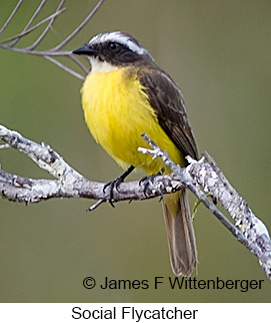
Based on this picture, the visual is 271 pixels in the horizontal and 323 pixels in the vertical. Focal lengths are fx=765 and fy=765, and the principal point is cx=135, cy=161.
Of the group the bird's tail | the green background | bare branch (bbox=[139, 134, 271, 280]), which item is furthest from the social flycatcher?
bare branch (bbox=[139, 134, 271, 280])

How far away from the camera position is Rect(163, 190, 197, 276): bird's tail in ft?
9.32

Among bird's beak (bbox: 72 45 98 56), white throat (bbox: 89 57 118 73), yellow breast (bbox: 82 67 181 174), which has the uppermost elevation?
bird's beak (bbox: 72 45 98 56)

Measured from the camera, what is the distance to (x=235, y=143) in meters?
3.54

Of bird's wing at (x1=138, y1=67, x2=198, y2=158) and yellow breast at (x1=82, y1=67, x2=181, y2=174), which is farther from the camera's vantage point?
bird's wing at (x1=138, y1=67, x2=198, y2=158)

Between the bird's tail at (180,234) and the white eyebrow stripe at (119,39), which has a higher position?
the white eyebrow stripe at (119,39)

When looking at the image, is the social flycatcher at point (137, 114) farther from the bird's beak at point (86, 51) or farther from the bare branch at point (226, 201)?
the bare branch at point (226, 201)

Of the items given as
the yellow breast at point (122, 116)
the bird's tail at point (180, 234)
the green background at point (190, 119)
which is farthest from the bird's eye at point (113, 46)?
the green background at point (190, 119)

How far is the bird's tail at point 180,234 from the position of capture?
284 cm

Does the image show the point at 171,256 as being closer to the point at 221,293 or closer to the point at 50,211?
the point at 221,293

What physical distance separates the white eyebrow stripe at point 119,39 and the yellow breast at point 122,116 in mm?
131

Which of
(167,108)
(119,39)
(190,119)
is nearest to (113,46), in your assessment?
(119,39)

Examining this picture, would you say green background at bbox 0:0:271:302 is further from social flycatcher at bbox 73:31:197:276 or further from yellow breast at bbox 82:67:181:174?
yellow breast at bbox 82:67:181:174

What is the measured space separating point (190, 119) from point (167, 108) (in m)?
0.81
